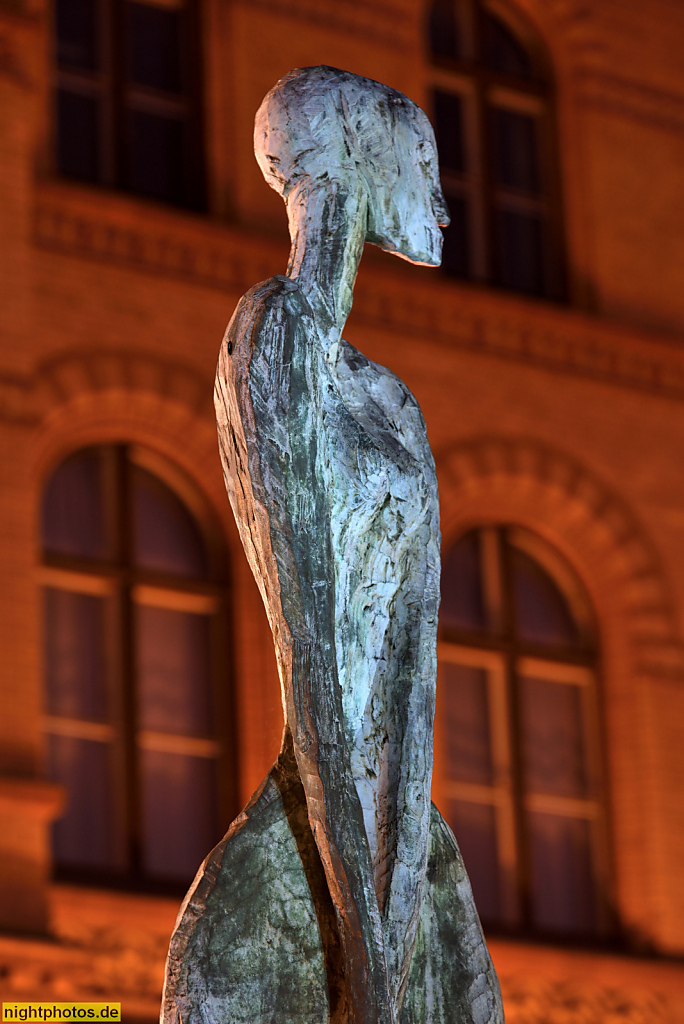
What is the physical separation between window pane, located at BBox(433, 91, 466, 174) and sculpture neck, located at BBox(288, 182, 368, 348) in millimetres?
11442

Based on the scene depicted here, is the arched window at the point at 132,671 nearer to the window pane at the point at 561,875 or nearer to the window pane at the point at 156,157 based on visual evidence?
the window pane at the point at 156,157

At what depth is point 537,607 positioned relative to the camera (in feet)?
44.9

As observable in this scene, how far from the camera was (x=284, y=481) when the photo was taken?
7.73 ft

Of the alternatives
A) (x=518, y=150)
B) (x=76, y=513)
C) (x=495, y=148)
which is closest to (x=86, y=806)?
(x=76, y=513)

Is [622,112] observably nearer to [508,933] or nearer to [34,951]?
[508,933]

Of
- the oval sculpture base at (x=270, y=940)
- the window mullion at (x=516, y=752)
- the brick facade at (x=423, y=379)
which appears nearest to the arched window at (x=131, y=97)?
the brick facade at (x=423, y=379)

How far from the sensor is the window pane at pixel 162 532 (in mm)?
12359

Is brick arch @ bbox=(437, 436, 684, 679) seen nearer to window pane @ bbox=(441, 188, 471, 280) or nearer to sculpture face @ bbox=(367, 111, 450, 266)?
window pane @ bbox=(441, 188, 471, 280)

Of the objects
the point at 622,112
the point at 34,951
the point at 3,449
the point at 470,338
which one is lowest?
the point at 34,951

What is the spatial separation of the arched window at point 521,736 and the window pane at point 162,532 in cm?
162

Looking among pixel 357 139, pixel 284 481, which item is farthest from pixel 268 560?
pixel 357 139

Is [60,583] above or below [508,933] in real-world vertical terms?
above

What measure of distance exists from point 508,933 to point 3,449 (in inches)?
166

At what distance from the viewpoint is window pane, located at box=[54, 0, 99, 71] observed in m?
12.8
